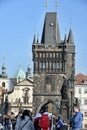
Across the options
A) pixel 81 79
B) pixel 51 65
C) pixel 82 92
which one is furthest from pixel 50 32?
pixel 81 79

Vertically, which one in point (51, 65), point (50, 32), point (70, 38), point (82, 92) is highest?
point (50, 32)

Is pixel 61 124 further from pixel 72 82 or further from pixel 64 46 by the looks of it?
pixel 64 46

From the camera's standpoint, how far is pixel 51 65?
80.3m

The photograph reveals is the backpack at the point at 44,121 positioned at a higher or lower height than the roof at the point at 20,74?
lower

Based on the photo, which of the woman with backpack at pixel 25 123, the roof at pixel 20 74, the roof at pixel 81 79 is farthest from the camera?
the roof at pixel 20 74

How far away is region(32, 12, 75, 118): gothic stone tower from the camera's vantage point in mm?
78812

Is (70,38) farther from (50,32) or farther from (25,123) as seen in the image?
(25,123)

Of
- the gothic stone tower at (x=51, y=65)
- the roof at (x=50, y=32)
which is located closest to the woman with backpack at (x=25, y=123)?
the gothic stone tower at (x=51, y=65)

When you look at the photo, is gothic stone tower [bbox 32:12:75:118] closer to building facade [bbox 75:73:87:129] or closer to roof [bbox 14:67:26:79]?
building facade [bbox 75:73:87:129]

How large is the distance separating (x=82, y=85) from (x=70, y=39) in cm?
1426

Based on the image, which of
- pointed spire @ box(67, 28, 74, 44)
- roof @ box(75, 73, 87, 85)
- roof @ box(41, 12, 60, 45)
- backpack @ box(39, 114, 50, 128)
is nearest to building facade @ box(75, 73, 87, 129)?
roof @ box(75, 73, 87, 85)

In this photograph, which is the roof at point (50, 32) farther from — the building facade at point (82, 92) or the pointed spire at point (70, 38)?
the building facade at point (82, 92)

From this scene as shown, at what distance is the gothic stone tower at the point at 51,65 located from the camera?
78812 millimetres

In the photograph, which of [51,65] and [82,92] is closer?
[51,65]
